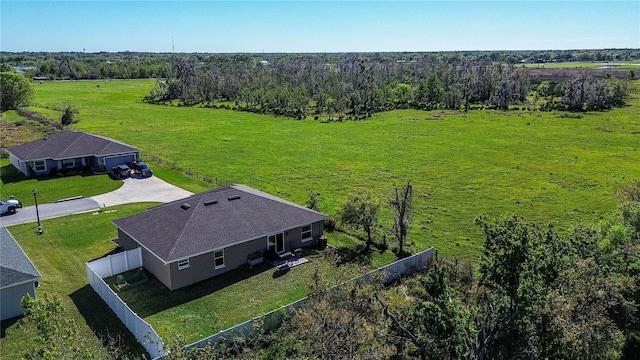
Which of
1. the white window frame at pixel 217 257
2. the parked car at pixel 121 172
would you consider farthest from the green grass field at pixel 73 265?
the parked car at pixel 121 172

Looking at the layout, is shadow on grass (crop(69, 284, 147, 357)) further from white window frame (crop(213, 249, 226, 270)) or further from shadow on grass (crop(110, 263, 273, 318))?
white window frame (crop(213, 249, 226, 270))

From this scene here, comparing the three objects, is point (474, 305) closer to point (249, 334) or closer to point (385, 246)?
point (249, 334)

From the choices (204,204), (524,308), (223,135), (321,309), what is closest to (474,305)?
(524,308)

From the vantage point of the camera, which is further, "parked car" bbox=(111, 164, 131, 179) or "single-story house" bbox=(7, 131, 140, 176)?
"parked car" bbox=(111, 164, 131, 179)

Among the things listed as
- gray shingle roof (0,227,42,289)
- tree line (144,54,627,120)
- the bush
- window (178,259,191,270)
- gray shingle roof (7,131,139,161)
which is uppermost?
tree line (144,54,627,120)

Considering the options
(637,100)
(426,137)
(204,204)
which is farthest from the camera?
(637,100)

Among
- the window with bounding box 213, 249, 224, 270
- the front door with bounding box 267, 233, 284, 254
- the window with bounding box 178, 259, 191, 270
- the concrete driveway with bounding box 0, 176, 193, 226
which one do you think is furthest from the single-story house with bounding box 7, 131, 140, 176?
the window with bounding box 178, 259, 191, 270

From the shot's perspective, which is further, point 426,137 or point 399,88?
point 399,88
